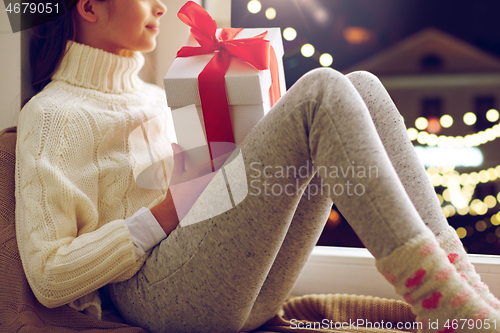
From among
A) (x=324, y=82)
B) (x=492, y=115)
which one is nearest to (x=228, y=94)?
→ (x=324, y=82)

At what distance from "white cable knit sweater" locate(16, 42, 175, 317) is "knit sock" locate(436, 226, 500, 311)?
55cm

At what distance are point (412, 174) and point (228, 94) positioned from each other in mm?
357

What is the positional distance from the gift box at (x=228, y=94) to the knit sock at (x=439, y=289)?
0.36 meters

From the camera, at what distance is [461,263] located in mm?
585

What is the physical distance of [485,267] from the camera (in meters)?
0.99

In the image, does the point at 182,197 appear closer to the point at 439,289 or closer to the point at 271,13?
the point at 439,289

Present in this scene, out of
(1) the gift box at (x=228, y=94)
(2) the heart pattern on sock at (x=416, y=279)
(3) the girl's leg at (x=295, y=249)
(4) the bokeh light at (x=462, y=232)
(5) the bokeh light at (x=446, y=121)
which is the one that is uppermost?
(1) the gift box at (x=228, y=94)

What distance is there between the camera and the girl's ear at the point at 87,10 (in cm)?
88

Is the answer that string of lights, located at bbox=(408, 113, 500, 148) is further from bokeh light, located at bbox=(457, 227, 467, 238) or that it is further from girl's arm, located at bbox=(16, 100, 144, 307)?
girl's arm, located at bbox=(16, 100, 144, 307)

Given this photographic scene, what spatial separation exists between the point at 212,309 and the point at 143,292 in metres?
A: 0.15

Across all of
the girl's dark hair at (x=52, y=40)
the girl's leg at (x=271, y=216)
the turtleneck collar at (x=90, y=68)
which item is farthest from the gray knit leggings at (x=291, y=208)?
the girl's dark hair at (x=52, y=40)

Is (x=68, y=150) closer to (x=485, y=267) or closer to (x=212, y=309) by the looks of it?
(x=212, y=309)

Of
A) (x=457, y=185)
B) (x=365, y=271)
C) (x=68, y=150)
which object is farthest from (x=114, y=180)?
(x=457, y=185)

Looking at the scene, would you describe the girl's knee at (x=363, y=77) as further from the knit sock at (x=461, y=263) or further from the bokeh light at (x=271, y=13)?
the bokeh light at (x=271, y=13)
